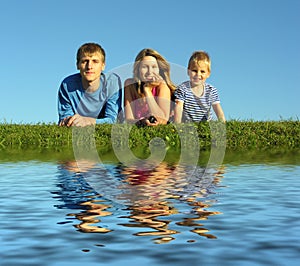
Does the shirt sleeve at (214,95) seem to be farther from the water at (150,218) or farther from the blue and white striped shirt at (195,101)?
the water at (150,218)

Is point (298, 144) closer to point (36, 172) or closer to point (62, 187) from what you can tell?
point (36, 172)

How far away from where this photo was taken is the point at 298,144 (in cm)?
1758

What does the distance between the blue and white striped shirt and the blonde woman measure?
1.09 ft

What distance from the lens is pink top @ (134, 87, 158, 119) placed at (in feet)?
51.2

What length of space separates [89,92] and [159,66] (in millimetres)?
2045

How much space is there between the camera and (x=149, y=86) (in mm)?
15438

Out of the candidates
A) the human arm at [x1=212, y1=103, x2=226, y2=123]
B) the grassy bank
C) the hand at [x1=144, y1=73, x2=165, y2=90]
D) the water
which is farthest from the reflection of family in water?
the human arm at [x1=212, y1=103, x2=226, y2=123]

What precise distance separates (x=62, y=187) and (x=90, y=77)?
25.9 feet

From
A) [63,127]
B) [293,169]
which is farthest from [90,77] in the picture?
[293,169]

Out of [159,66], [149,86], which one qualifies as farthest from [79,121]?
[159,66]

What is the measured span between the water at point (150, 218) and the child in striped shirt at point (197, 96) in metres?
6.08

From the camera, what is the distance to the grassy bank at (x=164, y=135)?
640 inches

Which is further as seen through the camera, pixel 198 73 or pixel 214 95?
pixel 214 95

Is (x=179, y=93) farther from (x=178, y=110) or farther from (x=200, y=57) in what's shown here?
(x=200, y=57)
